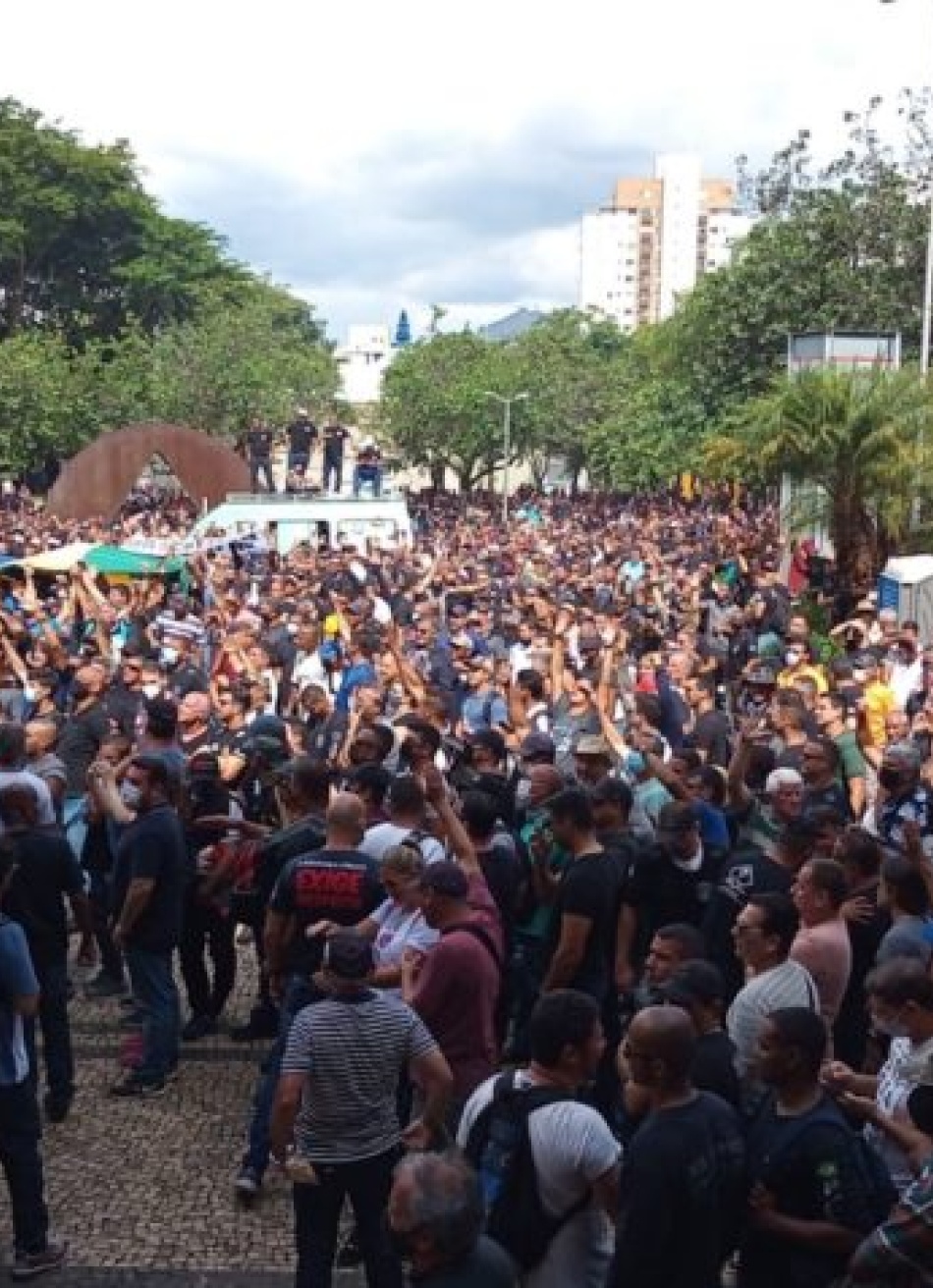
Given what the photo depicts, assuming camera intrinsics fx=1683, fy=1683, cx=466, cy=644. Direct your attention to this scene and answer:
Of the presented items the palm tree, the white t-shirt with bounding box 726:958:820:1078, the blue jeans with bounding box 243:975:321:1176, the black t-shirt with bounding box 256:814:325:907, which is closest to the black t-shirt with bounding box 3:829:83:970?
the black t-shirt with bounding box 256:814:325:907

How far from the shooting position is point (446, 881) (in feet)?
17.5

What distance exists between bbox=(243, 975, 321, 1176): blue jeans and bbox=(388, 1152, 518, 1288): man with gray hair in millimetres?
2693

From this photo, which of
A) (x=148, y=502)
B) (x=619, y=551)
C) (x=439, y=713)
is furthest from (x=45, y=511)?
(x=439, y=713)

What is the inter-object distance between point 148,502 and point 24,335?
948cm

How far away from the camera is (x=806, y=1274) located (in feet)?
12.9

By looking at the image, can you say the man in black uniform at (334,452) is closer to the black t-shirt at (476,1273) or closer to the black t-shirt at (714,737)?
the black t-shirt at (714,737)

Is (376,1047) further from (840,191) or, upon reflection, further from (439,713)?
(840,191)

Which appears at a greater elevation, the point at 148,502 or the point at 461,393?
the point at 461,393

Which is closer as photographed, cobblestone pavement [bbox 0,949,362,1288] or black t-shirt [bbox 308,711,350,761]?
cobblestone pavement [bbox 0,949,362,1288]

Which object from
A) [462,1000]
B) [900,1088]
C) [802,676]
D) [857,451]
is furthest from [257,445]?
[900,1088]

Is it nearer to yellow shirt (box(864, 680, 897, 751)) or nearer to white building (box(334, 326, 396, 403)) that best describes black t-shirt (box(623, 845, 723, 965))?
yellow shirt (box(864, 680, 897, 751))

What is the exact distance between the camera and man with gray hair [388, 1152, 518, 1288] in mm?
3244

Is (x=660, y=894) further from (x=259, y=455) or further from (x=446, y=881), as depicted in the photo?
(x=259, y=455)

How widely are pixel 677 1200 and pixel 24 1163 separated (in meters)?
2.76
